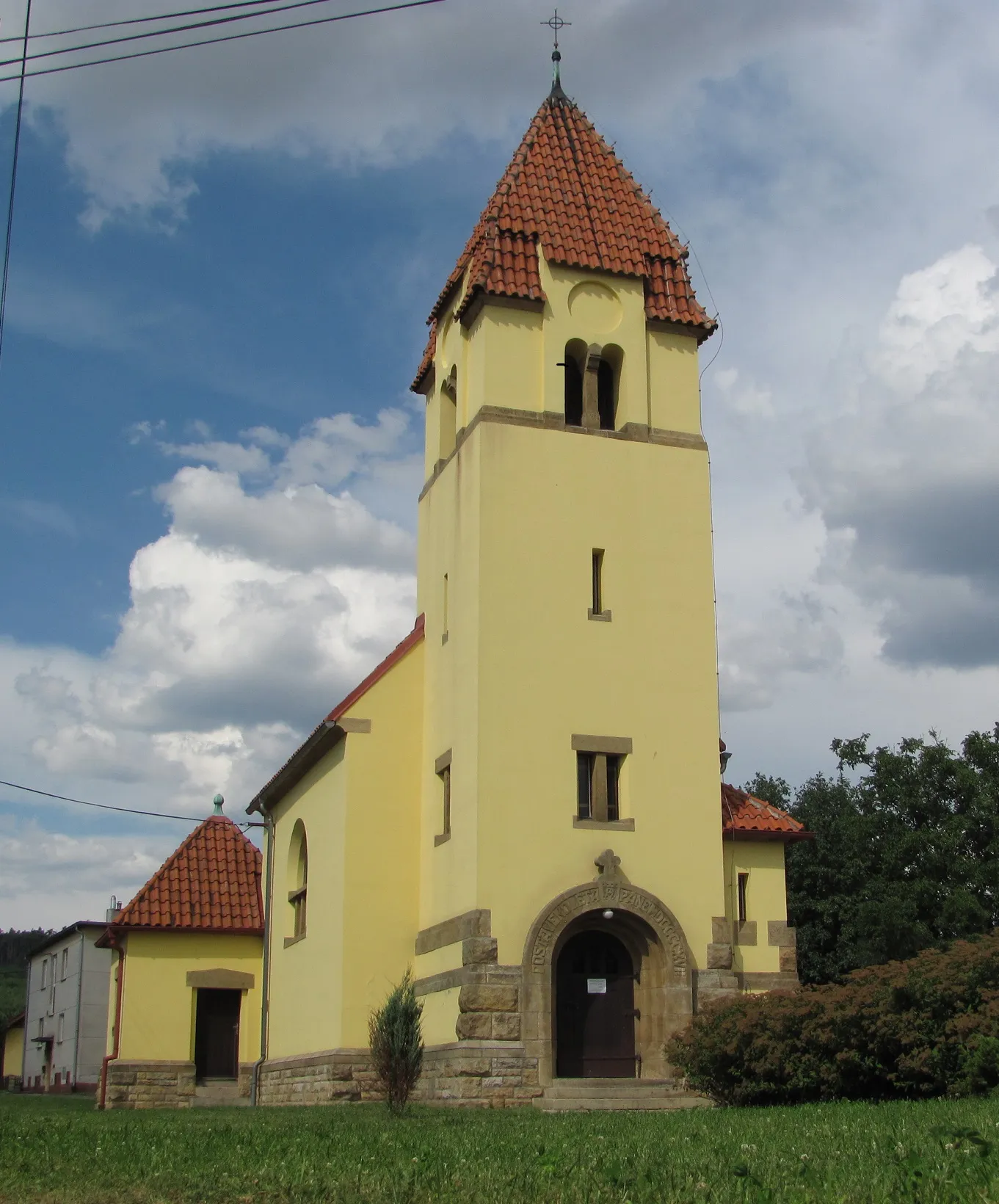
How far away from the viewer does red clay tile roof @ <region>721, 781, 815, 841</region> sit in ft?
79.6

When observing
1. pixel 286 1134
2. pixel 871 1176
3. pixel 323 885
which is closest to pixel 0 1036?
pixel 323 885

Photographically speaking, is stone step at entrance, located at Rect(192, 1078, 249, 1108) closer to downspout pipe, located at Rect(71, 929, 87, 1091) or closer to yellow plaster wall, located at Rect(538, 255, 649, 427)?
yellow plaster wall, located at Rect(538, 255, 649, 427)

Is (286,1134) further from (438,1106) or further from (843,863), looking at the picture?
(843,863)

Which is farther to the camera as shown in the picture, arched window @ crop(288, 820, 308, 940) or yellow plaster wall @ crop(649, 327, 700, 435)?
arched window @ crop(288, 820, 308, 940)

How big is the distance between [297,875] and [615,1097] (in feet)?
36.7

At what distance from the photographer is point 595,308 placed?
81.4 ft

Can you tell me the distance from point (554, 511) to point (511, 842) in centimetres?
575

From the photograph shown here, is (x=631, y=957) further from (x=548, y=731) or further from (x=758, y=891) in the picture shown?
(x=548, y=731)

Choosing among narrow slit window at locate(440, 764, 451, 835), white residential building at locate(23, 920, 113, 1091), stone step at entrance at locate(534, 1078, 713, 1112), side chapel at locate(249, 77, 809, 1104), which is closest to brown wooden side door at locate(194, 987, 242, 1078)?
side chapel at locate(249, 77, 809, 1104)

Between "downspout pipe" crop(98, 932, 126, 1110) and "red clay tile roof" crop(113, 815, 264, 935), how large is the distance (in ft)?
2.45

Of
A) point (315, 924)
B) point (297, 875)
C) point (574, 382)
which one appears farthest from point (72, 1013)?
point (574, 382)

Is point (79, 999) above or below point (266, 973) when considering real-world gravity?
below

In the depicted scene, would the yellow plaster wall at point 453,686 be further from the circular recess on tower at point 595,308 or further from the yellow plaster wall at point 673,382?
the yellow plaster wall at point 673,382

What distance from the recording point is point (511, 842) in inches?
840
